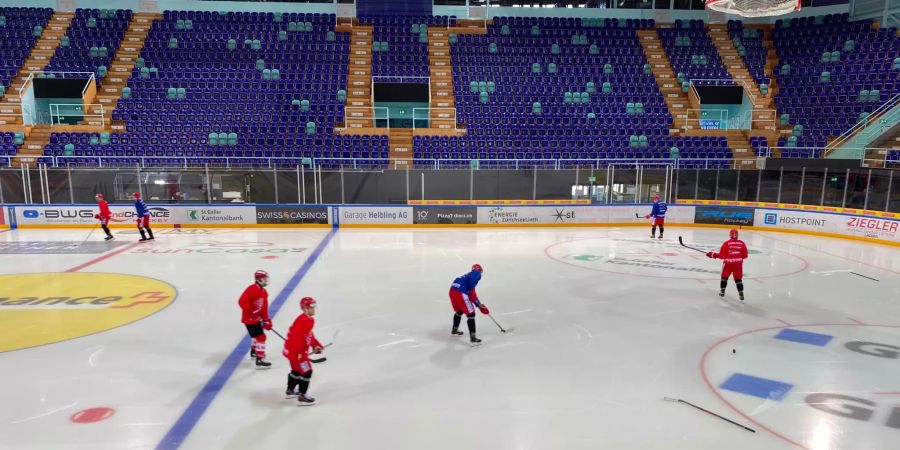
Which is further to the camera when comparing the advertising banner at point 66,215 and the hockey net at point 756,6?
the advertising banner at point 66,215

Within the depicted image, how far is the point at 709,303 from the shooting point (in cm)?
998

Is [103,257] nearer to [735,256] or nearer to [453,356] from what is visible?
[453,356]

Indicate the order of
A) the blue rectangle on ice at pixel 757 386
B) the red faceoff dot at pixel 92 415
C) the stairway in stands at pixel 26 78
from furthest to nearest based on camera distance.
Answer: the stairway in stands at pixel 26 78 → the blue rectangle on ice at pixel 757 386 → the red faceoff dot at pixel 92 415

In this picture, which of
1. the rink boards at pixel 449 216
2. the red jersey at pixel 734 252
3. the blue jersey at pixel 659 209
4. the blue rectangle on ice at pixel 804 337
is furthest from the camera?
the rink boards at pixel 449 216

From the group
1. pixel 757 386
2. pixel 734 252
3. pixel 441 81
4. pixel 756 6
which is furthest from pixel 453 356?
pixel 441 81

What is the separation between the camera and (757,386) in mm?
6398

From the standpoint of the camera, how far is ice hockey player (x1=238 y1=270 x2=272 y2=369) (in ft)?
21.5

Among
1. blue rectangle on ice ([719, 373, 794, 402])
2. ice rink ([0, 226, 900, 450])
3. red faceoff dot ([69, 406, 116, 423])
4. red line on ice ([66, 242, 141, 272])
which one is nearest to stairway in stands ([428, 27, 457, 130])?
ice rink ([0, 226, 900, 450])

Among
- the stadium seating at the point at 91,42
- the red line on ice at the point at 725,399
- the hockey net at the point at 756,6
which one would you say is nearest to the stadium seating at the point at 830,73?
the hockey net at the point at 756,6

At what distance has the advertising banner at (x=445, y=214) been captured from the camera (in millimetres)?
20016

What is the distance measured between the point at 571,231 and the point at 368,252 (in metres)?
8.14

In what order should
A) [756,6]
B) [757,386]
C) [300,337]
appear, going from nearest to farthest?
[300,337] < [757,386] < [756,6]

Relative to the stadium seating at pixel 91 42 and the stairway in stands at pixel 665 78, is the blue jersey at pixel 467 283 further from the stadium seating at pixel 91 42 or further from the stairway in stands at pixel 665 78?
the stadium seating at pixel 91 42

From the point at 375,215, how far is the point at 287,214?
336 centimetres
